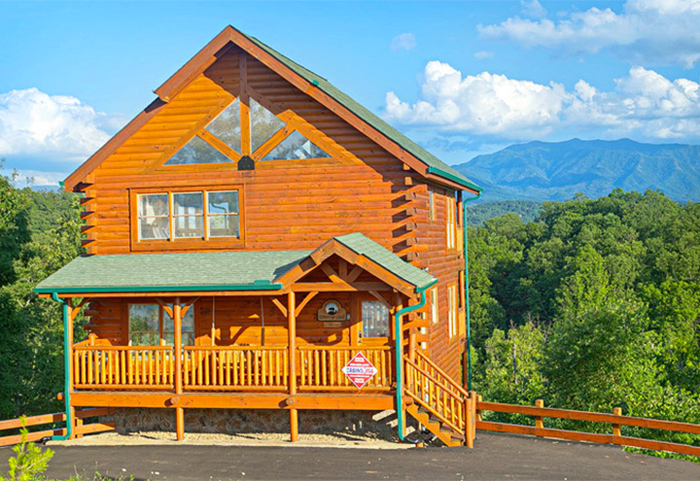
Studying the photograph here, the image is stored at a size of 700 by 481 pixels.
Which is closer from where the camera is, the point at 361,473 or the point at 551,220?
the point at 361,473

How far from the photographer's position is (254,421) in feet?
63.5

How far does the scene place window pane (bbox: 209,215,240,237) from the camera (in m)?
20.9

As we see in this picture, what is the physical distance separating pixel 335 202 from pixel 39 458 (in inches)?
483

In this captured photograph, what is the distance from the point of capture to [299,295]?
2002cm

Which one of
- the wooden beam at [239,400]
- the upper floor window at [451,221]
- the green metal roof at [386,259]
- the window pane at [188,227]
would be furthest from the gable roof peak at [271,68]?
the wooden beam at [239,400]

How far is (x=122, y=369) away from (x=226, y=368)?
2.61 meters

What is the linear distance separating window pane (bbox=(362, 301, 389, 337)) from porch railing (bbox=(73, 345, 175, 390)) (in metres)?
4.96

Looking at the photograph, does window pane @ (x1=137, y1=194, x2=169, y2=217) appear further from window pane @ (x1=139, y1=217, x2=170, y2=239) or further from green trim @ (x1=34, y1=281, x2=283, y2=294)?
green trim @ (x1=34, y1=281, x2=283, y2=294)

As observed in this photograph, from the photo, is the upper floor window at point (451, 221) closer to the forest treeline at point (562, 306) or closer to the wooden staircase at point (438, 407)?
the forest treeline at point (562, 306)

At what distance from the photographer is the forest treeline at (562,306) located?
23.8 metres

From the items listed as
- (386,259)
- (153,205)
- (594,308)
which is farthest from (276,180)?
(594,308)

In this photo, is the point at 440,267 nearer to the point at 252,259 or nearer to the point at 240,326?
the point at 252,259

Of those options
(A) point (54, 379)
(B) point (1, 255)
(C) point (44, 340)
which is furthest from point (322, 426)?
(C) point (44, 340)

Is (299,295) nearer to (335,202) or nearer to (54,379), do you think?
(335,202)
